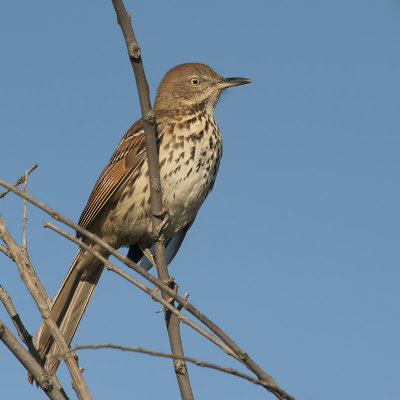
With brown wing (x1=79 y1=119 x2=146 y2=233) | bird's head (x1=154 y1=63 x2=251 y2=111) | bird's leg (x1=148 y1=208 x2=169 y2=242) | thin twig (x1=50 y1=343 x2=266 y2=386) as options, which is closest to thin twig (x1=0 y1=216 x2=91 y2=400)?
thin twig (x1=50 y1=343 x2=266 y2=386)

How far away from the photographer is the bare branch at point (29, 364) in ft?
7.98

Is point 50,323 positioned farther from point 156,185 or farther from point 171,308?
point 156,185

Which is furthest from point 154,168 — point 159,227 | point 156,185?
point 159,227

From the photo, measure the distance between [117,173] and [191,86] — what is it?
1.10 metres

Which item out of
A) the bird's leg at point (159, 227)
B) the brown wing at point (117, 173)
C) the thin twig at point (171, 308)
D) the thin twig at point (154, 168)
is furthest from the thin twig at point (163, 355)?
the brown wing at point (117, 173)

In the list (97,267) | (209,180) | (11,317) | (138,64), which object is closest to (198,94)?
(209,180)

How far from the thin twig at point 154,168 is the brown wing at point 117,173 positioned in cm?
144

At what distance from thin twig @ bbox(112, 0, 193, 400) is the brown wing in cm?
144

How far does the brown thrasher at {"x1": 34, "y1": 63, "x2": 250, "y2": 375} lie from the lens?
4.62 meters

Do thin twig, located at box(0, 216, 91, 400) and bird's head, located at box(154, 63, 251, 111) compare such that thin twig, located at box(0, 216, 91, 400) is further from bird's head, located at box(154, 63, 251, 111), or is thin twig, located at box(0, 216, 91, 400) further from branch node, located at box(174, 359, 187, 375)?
bird's head, located at box(154, 63, 251, 111)

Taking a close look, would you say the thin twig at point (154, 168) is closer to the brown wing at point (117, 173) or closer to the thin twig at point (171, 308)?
the thin twig at point (171, 308)

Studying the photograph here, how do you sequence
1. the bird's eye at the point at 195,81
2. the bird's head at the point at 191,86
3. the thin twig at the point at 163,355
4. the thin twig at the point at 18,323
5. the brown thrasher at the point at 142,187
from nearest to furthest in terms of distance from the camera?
the thin twig at the point at 163,355, the thin twig at the point at 18,323, the brown thrasher at the point at 142,187, the bird's head at the point at 191,86, the bird's eye at the point at 195,81

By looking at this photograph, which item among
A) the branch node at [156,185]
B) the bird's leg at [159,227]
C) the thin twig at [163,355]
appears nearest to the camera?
the thin twig at [163,355]

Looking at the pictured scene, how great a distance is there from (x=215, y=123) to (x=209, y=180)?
1.84 feet
